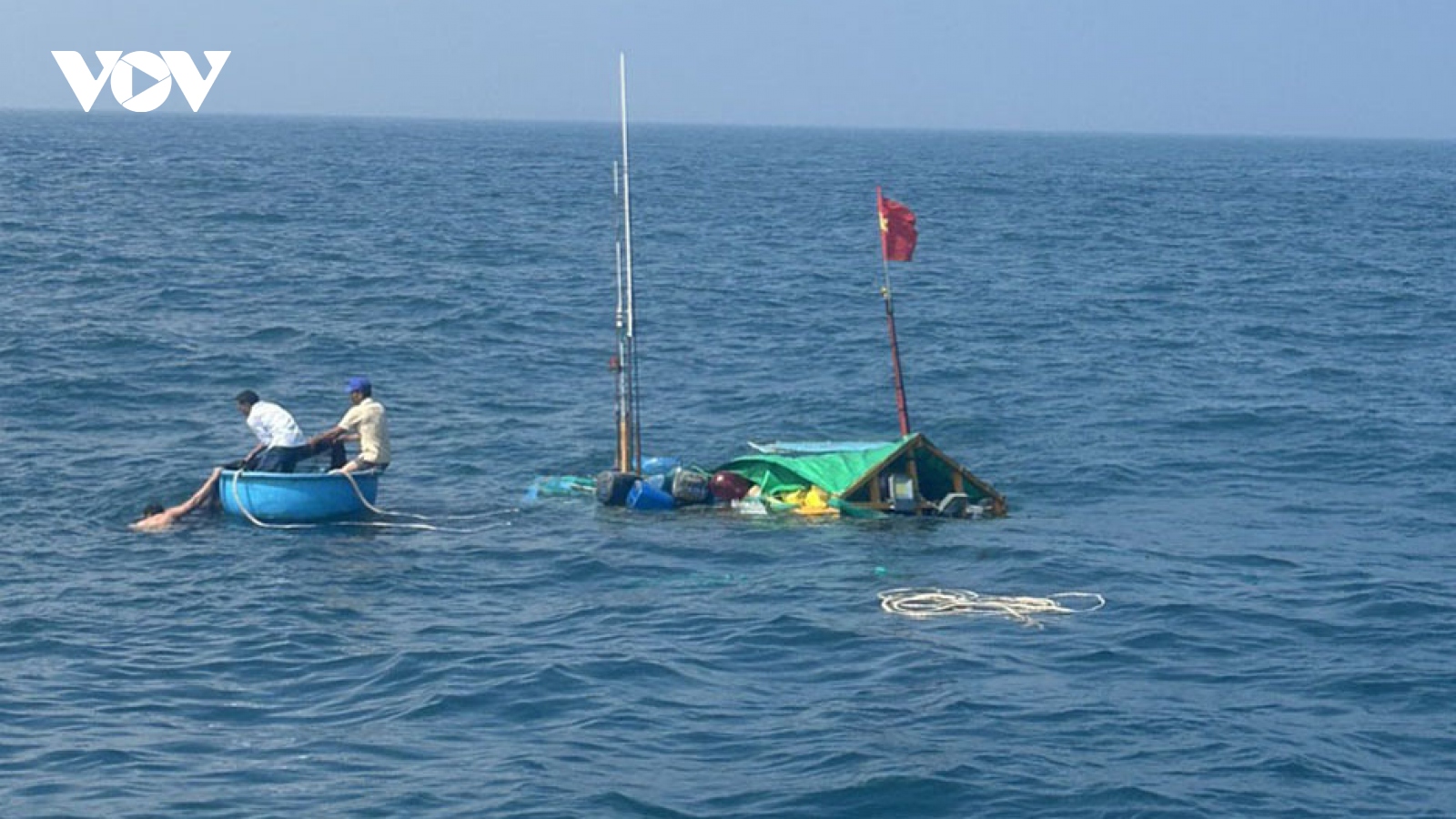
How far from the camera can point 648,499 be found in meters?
20.8

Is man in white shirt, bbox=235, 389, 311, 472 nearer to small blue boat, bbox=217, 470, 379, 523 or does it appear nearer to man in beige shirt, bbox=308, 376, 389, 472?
small blue boat, bbox=217, 470, 379, 523

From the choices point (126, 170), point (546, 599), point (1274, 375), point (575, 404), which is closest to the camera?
point (546, 599)

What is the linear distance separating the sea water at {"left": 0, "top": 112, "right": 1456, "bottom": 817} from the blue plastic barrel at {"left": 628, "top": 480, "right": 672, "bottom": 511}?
11.7 inches

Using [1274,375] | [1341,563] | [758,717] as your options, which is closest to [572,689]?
[758,717]

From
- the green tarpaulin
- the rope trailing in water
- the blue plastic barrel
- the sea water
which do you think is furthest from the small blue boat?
the rope trailing in water

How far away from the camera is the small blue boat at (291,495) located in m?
19.7

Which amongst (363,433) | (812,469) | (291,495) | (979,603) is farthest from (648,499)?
(979,603)

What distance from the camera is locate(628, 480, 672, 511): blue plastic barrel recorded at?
68.1 ft

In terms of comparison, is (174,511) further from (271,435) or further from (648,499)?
(648,499)

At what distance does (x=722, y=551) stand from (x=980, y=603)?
313 cm

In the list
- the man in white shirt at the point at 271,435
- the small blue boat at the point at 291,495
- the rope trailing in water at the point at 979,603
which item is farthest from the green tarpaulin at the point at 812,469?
the man in white shirt at the point at 271,435

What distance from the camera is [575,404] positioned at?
2819 cm

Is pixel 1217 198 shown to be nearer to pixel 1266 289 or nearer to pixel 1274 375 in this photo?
pixel 1266 289

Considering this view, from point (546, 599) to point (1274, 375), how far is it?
17583 millimetres
